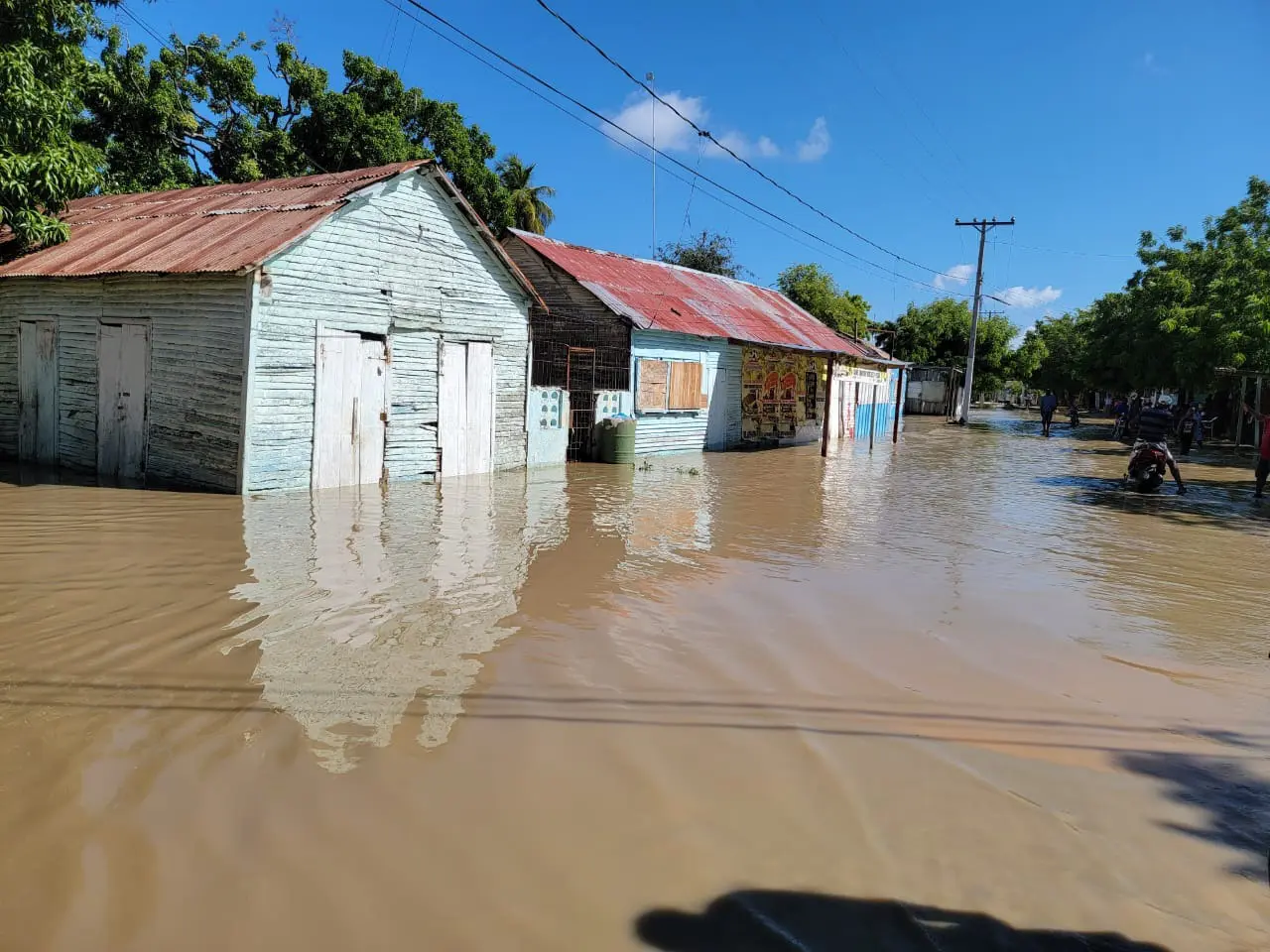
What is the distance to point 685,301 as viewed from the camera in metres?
23.5

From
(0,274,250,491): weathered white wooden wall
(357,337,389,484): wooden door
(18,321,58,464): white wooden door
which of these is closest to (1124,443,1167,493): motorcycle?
(357,337,389,484): wooden door

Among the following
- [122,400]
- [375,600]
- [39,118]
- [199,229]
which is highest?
[39,118]

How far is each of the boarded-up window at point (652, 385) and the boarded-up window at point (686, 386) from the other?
296 millimetres

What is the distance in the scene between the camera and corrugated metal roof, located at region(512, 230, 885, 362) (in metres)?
20.2

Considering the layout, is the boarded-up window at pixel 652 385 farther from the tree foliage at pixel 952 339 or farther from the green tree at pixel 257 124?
the tree foliage at pixel 952 339

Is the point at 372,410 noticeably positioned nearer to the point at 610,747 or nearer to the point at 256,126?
the point at 610,747

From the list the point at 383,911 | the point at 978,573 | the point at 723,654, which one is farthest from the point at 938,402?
the point at 383,911

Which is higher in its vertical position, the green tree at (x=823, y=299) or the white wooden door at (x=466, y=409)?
the green tree at (x=823, y=299)

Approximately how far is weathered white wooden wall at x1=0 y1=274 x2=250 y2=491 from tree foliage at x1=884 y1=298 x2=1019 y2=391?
47.1 m

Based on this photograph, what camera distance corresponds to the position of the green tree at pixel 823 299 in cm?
4544

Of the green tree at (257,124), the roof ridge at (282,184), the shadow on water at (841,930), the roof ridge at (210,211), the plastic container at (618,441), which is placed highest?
the green tree at (257,124)

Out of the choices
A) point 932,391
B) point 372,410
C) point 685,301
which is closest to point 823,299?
point 932,391

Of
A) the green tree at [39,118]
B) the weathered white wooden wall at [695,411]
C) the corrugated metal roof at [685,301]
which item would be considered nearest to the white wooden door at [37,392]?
the green tree at [39,118]

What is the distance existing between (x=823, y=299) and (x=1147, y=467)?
103 ft
